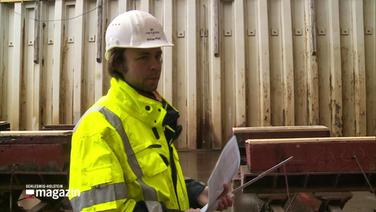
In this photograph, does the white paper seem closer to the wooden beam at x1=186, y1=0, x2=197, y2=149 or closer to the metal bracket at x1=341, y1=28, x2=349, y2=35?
the wooden beam at x1=186, y1=0, x2=197, y2=149

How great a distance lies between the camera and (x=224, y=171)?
4.61 ft

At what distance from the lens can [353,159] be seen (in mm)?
3082

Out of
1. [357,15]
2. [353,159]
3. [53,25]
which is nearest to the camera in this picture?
[353,159]

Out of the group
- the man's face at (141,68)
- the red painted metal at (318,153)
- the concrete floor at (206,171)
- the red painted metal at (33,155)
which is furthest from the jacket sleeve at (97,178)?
the concrete floor at (206,171)

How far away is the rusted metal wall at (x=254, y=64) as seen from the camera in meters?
5.75

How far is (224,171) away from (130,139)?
38 cm

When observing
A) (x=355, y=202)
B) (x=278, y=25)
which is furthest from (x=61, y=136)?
(x=278, y=25)

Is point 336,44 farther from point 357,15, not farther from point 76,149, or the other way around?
point 76,149

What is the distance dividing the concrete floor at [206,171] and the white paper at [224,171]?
2.95 meters

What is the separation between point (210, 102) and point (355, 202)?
251 cm

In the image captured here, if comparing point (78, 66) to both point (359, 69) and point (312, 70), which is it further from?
point (359, 69)

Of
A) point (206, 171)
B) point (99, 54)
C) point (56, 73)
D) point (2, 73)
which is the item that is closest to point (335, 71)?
point (206, 171)

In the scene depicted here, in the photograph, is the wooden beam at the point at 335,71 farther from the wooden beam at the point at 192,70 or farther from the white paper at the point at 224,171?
the white paper at the point at 224,171

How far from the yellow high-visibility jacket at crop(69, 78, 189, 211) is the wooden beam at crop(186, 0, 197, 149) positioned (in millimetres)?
4363
